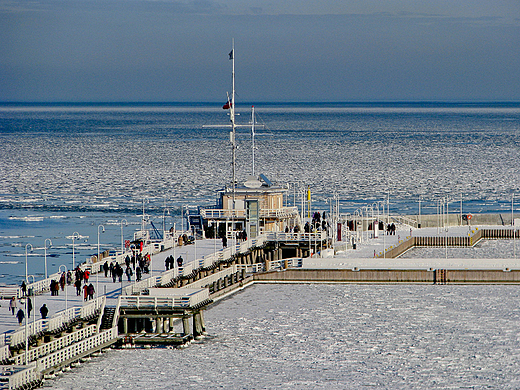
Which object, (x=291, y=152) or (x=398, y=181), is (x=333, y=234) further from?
(x=291, y=152)

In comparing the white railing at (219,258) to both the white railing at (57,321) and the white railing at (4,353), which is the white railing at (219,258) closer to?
the white railing at (57,321)

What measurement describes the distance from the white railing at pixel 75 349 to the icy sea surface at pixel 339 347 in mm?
531

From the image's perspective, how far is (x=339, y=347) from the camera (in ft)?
125

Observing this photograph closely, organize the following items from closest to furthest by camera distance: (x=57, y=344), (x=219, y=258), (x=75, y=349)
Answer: (x=57, y=344)
(x=75, y=349)
(x=219, y=258)

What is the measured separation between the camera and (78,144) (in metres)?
196

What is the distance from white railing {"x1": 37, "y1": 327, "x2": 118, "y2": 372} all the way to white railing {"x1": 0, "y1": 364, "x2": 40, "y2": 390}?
620mm

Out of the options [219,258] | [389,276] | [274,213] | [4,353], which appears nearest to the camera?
[4,353]

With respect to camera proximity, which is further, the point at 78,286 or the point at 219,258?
the point at 219,258

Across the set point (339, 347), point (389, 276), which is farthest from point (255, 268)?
point (339, 347)

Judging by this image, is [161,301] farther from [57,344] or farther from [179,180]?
[179,180]

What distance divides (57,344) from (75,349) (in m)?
0.94

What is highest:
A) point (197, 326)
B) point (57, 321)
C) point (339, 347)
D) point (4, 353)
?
point (57, 321)

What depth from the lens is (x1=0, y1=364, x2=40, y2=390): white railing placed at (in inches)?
1153

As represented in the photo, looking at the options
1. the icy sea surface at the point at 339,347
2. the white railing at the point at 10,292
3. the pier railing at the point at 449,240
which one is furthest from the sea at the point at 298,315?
the pier railing at the point at 449,240
